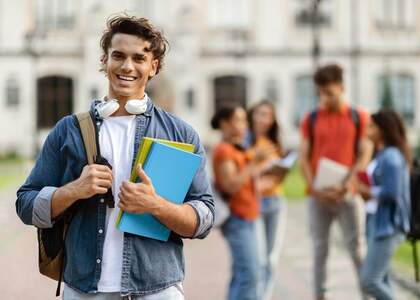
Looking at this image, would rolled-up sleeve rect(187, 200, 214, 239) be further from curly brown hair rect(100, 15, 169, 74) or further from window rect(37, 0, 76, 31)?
window rect(37, 0, 76, 31)

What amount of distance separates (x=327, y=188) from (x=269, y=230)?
883mm

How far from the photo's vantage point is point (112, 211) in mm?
3096

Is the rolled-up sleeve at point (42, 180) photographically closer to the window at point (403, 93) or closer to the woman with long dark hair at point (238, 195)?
the woman with long dark hair at point (238, 195)

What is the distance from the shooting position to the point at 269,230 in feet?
24.2

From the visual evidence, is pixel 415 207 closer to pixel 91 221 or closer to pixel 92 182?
pixel 91 221

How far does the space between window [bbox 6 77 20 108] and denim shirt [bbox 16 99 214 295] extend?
31.9 metres

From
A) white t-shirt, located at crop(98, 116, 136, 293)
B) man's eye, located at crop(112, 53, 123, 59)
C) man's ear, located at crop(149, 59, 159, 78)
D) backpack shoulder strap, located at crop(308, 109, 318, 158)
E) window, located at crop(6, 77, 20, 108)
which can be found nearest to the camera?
white t-shirt, located at crop(98, 116, 136, 293)

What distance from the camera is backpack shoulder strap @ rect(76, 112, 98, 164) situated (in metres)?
3.09

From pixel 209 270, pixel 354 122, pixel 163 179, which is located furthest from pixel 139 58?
pixel 209 270

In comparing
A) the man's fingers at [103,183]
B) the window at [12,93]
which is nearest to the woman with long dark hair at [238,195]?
the man's fingers at [103,183]

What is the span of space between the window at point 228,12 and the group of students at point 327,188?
2785cm

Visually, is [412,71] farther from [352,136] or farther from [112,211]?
[112,211]

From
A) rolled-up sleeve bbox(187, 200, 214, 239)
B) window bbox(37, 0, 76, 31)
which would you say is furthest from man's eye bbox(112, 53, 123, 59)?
window bbox(37, 0, 76, 31)

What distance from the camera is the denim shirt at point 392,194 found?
5.84 m
